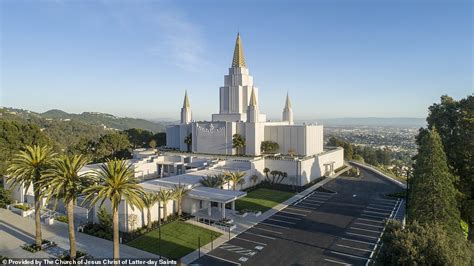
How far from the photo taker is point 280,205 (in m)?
39.0

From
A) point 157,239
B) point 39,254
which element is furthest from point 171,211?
point 39,254

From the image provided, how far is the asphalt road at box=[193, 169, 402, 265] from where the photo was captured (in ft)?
80.2

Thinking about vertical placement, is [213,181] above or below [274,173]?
above

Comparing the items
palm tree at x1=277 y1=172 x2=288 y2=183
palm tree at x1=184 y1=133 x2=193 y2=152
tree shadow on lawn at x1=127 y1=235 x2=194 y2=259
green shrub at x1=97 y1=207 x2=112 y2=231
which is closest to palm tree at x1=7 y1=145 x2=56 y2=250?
green shrub at x1=97 y1=207 x2=112 y2=231

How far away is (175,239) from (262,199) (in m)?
16.2

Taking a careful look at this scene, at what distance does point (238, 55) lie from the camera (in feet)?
227

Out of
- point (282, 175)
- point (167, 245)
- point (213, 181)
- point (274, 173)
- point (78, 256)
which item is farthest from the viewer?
point (274, 173)

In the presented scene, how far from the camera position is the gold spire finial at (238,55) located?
69000mm

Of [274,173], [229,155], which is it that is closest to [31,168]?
[274,173]

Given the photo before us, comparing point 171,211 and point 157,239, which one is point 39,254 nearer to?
point 157,239

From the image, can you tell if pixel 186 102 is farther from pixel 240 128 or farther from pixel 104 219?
pixel 104 219

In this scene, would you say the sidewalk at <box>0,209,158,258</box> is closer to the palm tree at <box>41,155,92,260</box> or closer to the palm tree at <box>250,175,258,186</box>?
the palm tree at <box>41,155,92,260</box>

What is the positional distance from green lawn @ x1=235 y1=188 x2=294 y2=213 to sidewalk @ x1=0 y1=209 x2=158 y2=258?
15279 millimetres

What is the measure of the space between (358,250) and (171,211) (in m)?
18.8
